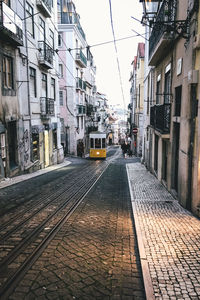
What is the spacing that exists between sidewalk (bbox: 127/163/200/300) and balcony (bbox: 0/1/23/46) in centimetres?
970

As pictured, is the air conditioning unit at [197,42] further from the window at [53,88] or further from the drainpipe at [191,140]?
the window at [53,88]

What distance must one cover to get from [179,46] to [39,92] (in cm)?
1146

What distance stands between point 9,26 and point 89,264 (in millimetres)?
11802

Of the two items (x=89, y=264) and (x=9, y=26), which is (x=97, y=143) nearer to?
(x=9, y=26)

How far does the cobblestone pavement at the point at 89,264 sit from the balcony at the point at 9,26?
932 centimetres

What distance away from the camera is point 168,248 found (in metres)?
5.14

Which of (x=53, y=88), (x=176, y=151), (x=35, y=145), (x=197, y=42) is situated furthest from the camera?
(x=53, y=88)

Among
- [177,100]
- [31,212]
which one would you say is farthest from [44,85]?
[31,212]

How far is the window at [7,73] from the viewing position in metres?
12.5

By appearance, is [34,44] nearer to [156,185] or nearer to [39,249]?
[156,185]

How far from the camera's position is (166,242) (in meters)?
5.42

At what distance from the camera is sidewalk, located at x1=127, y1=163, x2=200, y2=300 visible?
12.8 feet

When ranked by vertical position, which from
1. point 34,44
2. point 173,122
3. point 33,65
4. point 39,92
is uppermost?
point 34,44

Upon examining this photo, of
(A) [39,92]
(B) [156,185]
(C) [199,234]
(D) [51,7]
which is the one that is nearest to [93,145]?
(A) [39,92]
